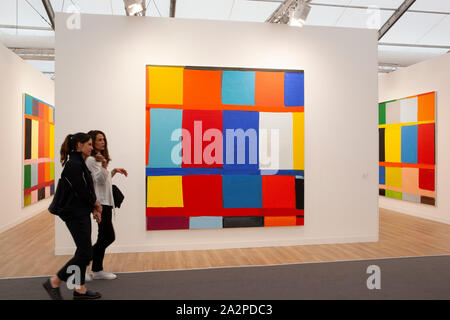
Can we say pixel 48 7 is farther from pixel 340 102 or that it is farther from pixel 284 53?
pixel 340 102

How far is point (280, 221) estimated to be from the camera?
17.9 feet

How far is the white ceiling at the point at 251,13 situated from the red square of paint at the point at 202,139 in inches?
184

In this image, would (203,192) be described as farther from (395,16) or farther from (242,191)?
(395,16)

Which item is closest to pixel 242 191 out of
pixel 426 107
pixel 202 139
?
pixel 202 139

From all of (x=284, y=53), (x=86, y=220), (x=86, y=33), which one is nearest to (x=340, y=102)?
(x=284, y=53)

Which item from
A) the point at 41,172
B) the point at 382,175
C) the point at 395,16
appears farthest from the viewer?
the point at 395,16

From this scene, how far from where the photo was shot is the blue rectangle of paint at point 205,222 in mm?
5270

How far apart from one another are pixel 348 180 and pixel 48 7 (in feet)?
23.5

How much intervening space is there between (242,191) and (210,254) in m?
0.97

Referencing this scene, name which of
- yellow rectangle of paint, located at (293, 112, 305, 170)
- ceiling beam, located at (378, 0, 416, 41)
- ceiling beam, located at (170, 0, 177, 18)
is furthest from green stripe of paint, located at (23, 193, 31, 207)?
ceiling beam, located at (378, 0, 416, 41)

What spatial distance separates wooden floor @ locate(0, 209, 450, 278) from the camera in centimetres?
443

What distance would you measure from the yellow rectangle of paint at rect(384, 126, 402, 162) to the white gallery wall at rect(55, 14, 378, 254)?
10.0ft

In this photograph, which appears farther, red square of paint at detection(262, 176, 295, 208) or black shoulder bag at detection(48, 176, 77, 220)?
red square of paint at detection(262, 176, 295, 208)

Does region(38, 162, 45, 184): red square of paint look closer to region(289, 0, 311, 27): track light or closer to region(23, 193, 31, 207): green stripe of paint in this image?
region(23, 193, 31, 207): green stripe of paint
